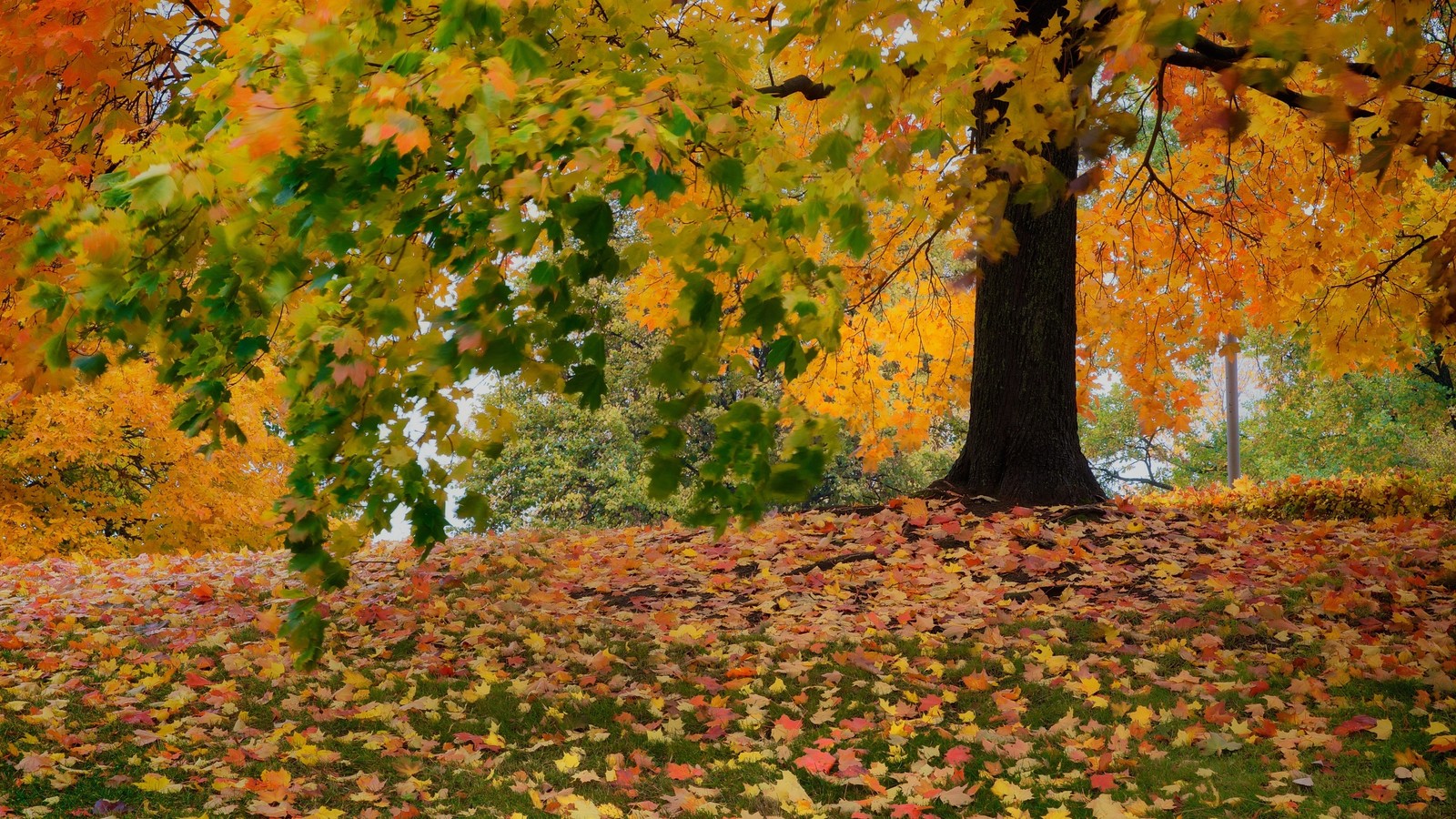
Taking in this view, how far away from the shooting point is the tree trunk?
832cm

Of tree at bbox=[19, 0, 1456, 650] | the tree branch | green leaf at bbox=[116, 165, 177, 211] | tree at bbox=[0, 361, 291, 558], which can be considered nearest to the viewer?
green leaf at bbox=[116, 165, 177, 211]

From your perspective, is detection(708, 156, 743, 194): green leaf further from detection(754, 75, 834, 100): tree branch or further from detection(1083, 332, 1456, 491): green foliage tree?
detection(1083, 332, 1456, 491): green foliage tree

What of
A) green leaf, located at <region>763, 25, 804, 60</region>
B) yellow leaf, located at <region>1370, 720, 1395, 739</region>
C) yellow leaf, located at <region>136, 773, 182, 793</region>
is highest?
green leaf, located at <region>763, 25, 804, 60</region>

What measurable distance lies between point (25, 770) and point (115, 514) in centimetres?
1280

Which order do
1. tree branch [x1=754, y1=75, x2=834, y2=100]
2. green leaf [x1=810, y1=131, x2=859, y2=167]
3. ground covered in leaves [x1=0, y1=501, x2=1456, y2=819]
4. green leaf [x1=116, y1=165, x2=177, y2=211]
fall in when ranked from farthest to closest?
tree branch [x1=754, y1=75, x2=834, y2=100], ground covered in leaves [x1=0, y1=501, x2=1456, y2=819], green leaf [x1=810, y1=131, x2=859, y2=167], green leaf [x1=116, y1=165, x2=177, y2=211]

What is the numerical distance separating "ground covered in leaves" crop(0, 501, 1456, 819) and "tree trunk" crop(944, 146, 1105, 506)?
495 millimetres

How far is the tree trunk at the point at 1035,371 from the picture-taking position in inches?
328

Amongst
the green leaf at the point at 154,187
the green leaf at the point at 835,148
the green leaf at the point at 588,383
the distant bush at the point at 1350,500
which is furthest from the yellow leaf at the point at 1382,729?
the distant bush at the point at 1350,500

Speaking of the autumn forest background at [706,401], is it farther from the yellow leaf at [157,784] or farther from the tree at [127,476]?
the tree at [127,476]

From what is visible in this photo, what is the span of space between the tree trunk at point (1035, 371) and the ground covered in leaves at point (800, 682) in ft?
1.63

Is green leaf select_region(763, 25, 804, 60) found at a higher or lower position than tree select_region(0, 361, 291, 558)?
higher

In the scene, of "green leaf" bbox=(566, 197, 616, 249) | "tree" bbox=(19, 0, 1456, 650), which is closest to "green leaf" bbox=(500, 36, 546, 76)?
"tree" bbox=(19, 0, 1456, 650)

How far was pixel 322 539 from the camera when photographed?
3.16 m

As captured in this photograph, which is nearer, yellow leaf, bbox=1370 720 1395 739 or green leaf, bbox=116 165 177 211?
green leaf, bbox=116 165 177 211
